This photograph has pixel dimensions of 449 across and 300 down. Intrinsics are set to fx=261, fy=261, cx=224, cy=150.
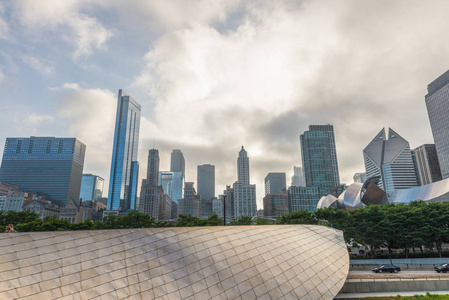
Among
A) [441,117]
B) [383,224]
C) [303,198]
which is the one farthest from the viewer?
[303,198]

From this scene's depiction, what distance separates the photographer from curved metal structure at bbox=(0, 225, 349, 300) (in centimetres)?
1175

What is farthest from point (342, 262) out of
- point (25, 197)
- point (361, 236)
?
point (25, 197)

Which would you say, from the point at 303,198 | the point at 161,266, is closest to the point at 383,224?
the point at 161,266

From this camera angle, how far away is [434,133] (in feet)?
→ 577

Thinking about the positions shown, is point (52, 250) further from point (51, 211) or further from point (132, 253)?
point (51, 211)

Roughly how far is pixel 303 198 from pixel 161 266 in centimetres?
18527

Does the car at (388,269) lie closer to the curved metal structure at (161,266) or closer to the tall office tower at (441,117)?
the curved metal structure at (161,266)

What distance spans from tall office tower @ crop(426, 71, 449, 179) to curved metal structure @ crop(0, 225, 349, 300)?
194m

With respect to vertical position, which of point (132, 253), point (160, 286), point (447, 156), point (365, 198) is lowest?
point (160, 286)

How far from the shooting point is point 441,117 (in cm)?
17062

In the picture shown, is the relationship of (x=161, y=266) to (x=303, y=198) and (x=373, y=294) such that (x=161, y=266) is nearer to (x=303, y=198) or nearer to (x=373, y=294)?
(x=373, y=294)

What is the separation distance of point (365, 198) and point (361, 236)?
117 ft

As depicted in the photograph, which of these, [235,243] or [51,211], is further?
[51,211]

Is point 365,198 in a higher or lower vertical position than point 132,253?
higher
